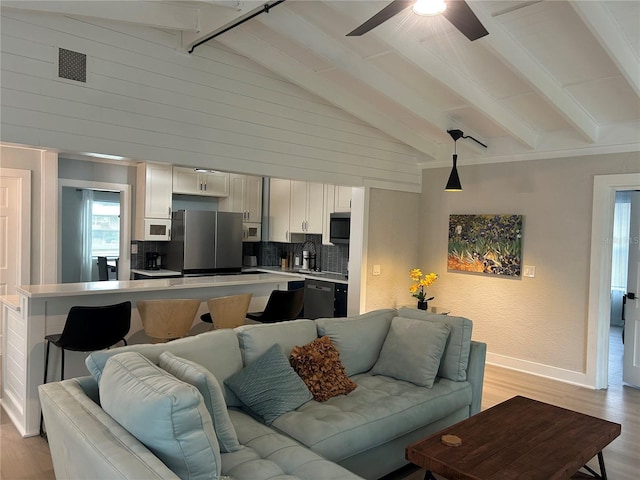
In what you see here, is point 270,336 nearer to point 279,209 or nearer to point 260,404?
point 260,404

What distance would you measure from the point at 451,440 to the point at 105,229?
18.8ft

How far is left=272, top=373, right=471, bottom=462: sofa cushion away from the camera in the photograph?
98.4 inches

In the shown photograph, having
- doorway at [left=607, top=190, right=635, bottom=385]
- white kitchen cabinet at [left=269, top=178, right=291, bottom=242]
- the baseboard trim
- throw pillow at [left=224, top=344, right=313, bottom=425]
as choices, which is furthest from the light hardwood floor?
white kitchen cabinet at [left=269, top=178, right=291, bottom=242]

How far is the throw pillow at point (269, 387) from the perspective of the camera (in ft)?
8.78

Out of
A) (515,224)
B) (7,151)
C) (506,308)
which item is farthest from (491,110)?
(7,151)

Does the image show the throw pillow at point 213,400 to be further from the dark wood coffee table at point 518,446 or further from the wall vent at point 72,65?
the wall vent at point 72,65

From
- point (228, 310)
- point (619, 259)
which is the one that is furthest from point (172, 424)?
point (619, 259)

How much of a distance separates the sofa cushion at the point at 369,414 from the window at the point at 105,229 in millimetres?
4660

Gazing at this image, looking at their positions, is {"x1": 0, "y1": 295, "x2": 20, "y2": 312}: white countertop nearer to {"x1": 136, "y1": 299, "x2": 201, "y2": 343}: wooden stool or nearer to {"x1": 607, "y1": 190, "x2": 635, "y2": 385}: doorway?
{"x1": 136, "y1": 299, "x2": 201, "y2": 343}: wooden stool

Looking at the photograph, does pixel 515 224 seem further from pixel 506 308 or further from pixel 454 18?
pixel 454 18

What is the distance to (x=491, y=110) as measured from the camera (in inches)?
179

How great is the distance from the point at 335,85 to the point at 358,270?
83.9 inches

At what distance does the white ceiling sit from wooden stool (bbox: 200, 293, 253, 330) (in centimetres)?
212

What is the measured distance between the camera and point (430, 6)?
242cm
